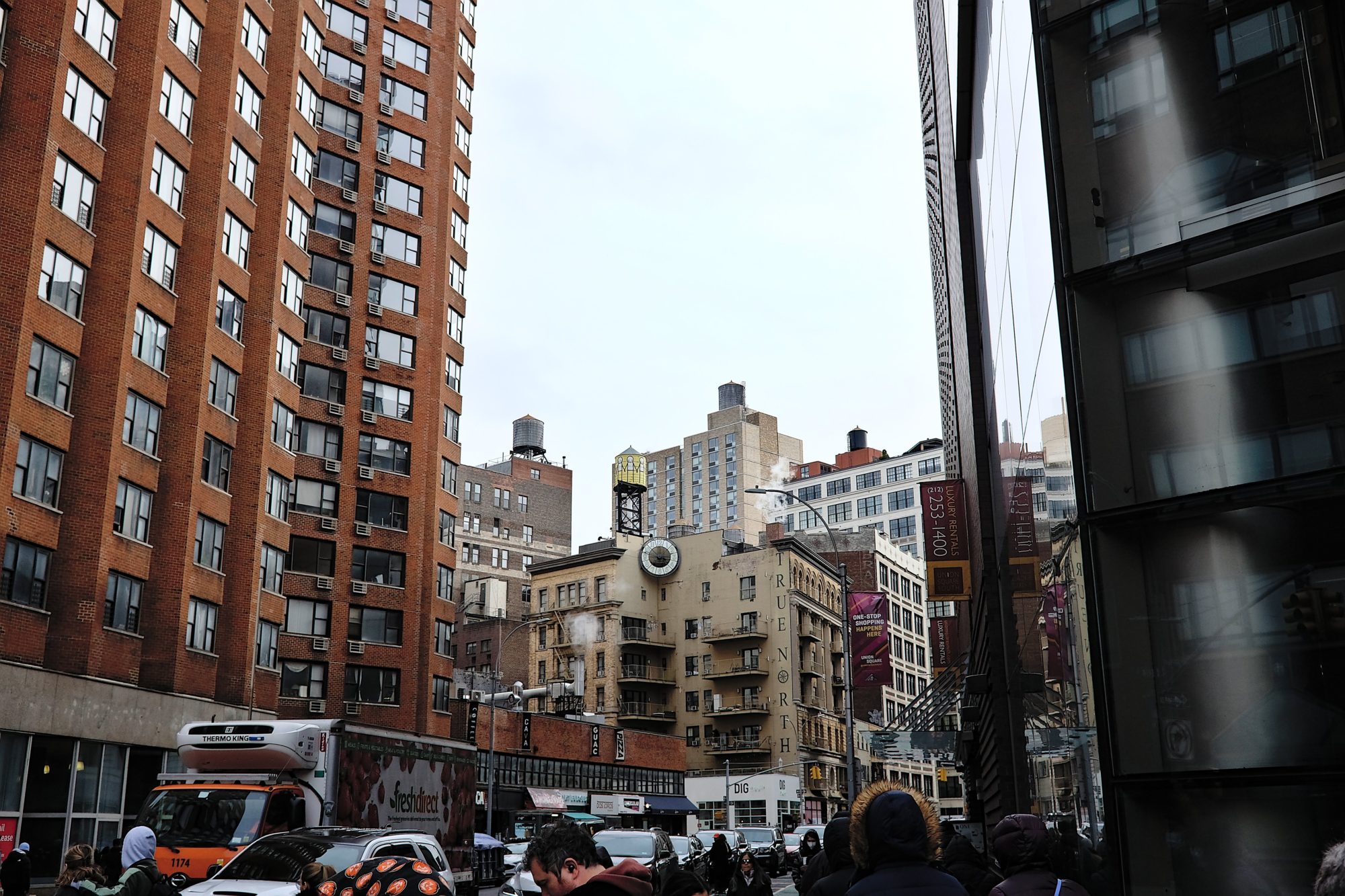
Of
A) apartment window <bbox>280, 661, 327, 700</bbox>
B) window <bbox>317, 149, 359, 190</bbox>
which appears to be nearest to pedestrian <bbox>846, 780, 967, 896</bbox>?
apartment window <bbox>280, 661, 327, 700</bbox>

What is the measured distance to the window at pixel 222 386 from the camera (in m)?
39.7

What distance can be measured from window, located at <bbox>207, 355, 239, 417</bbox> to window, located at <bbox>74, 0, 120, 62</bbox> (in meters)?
10.0

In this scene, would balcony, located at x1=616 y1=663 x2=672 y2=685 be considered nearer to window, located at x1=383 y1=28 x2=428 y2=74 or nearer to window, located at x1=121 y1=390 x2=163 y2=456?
window, located at x1=383 y1=28 x2=428 y2=74

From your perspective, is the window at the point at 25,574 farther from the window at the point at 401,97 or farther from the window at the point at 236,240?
the window at the point at 401,97

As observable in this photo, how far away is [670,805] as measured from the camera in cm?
7919

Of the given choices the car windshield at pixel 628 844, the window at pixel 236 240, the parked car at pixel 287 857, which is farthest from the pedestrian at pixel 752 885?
the window at pixel 236 240

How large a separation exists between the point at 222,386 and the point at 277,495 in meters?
5.98

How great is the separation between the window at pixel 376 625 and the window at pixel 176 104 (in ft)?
74.5

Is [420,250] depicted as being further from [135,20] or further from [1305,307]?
[1305,307]

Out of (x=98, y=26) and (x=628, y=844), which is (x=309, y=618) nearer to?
(x=98, y=26)

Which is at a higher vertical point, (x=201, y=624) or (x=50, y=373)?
(x=50, y=373)

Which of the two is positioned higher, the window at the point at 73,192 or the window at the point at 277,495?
the window at the point at 73,192

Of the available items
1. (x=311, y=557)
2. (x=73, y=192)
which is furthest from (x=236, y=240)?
(x=311, y=557)

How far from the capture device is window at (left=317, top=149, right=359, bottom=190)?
5538 centimetres
